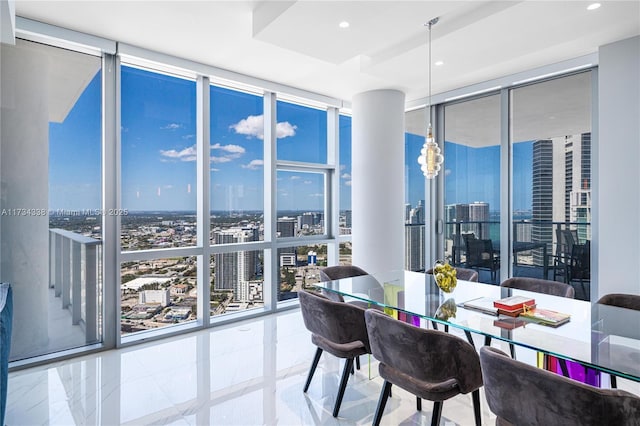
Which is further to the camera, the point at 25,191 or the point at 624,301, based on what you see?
the point at 25,191

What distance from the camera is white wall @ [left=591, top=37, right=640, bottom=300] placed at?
3.10 meters

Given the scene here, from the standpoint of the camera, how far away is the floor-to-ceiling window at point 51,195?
2977 mm

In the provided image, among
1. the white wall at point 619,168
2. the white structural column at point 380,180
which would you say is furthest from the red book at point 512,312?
the white structural column at point 380,180

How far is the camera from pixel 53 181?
125 inches

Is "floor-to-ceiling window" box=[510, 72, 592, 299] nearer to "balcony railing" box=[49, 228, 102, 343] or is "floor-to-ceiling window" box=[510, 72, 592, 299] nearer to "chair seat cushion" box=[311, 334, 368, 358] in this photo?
"chair seat cushion" box=[311, 334, 368, 358]

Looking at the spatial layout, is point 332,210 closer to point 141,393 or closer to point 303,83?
point 303,83

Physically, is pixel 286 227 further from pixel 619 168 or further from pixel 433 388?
pixel 619 168

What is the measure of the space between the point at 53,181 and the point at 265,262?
241 cm

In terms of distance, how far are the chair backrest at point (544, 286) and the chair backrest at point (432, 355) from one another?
131 centimetres

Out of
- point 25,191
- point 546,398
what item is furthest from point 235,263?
point 546,398

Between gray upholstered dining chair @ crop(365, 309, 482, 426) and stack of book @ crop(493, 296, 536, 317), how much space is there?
42cm

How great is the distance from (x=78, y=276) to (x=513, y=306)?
367 centimetres

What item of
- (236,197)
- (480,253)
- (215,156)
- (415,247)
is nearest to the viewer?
(215,156)

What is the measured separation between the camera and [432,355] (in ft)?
→ 5.59
